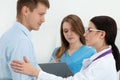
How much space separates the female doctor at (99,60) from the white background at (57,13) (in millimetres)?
1127

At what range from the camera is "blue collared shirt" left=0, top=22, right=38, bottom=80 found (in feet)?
4.46

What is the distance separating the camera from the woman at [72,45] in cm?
243

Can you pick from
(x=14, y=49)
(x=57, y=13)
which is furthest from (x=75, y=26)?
(x=14, y=49)

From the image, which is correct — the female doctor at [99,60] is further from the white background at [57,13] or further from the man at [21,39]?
the white background at [57,13]

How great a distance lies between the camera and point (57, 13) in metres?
2.81

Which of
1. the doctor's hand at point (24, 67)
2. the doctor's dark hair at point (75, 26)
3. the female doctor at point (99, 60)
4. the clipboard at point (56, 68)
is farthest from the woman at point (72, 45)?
the doctor's hand at point (24, 67)

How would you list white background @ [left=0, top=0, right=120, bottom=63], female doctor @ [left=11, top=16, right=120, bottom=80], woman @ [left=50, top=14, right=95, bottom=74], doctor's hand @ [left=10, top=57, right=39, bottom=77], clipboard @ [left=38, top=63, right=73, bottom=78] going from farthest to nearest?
white background @ [left=0, top=0, right=120, bottom=63]
woman @ [left=50, top=14, right=95, bottom=74]
clipboard @ [left=38, top=63, right=73, bottom=78]
female doctor @ [left=11, top=16, right=120, bottom=80]
doctor's hand @ [left=10, top=57, right=39, bottom=77]

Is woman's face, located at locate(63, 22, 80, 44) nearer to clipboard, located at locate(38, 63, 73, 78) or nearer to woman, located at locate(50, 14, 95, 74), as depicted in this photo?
woman, located at locate(50, 14, 95, 74)

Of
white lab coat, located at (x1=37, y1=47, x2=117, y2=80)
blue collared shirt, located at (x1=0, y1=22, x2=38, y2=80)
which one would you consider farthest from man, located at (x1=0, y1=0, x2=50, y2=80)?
white lab coat, located at (x1=37, y1=47, x2=117, y2=80)

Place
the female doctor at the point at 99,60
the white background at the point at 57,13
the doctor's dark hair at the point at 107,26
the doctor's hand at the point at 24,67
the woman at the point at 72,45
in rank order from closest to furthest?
the doctor's hand at the point at 24,67
the female doctor at the point at 99,60
the doctor's dark hair at the point at 107,26
the woman at the point at 72,45
the white background at the point at 57,13

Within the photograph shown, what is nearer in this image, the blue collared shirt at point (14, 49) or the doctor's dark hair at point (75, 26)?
the blue collared shirt at point (14, 49)

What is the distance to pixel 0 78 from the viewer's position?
1438mm

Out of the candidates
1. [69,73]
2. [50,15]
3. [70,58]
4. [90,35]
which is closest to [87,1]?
[50,15]

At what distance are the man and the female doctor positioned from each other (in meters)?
0.04
